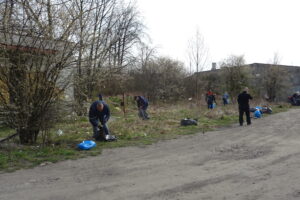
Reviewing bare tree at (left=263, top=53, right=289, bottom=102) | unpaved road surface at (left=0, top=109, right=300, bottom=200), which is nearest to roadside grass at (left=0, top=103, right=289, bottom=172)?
unpaved road surface at (left=0, top=109, right=300, bottom=200)

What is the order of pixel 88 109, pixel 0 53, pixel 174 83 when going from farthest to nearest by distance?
1. pixel 174 83
2. pixel 88 109
3. pixel 0 53

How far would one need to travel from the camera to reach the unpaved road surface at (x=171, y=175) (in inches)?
158

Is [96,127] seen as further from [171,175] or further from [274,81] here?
[274,81]

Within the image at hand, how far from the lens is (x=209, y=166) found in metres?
5.54

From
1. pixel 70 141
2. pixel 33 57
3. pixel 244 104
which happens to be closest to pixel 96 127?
pixel 70 141

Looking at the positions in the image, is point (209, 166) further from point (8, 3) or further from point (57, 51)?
point (8, 3)

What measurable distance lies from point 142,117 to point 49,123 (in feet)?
23.9

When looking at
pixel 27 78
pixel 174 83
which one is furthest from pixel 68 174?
pixel 174 83

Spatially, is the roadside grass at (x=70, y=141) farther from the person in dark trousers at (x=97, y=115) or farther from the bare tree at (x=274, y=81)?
the bare tree at (x=274, y=81)

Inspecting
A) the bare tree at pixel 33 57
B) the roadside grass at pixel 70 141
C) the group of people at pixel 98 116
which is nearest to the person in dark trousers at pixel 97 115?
the group of people at pixel 98 116

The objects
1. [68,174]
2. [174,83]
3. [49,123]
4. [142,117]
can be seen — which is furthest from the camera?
[174,83]

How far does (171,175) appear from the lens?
4961mm

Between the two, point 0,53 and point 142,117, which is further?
point 142,117

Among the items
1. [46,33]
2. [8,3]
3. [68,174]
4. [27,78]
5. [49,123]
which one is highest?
[8,3]
